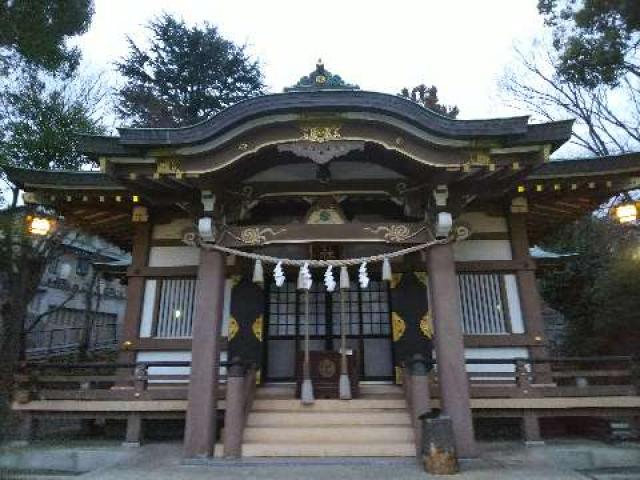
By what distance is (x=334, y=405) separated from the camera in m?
7.68

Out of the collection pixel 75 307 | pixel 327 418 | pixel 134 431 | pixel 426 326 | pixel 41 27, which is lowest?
pixel 134 431

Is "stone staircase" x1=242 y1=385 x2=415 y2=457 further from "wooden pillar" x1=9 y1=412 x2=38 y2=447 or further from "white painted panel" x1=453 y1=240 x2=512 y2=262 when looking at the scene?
"wooden pillar" x1=9 y1=412 x2=38 y2=447

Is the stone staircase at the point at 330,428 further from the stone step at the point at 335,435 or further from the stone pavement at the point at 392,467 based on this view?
the stone pavement at the point at 392,467

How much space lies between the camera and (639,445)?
7754 mm

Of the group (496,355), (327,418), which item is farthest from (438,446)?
(496,355)

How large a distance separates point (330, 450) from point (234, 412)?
1.71m

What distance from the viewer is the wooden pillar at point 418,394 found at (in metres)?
6.88

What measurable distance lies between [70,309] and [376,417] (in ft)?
92.4

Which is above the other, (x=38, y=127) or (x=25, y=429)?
(x=38, y=127)

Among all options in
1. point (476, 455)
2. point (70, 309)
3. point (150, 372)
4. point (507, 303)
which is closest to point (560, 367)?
point (507, 303)

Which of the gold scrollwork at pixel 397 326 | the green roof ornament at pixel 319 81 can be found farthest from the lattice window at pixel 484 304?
the green roof ornament at pixel 319 81

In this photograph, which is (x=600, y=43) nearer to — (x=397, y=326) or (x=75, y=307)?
(x=397, y=326)

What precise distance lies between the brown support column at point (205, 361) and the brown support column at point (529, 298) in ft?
20.6

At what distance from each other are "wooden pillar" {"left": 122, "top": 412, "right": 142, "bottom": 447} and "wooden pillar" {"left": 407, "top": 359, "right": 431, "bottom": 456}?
5402mm
